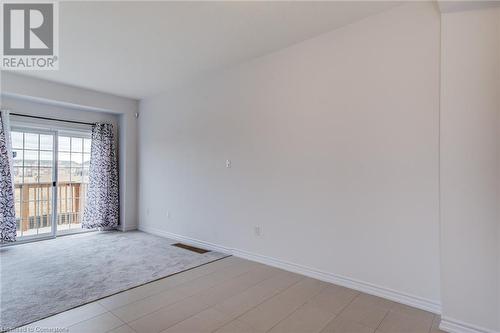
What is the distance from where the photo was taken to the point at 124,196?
583 cm

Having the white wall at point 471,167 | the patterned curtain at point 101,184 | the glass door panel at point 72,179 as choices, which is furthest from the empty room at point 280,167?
the patterned curtain at point 101,184

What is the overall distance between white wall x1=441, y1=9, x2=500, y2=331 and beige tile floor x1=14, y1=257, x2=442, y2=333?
0.38 metres

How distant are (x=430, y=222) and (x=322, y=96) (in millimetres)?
1662

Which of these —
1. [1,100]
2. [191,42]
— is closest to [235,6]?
[191,42]

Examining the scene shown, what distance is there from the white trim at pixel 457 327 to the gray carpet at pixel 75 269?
262 centimetres

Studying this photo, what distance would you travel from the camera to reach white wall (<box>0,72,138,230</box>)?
450 cm

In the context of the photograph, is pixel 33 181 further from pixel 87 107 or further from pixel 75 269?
pixel 75 269

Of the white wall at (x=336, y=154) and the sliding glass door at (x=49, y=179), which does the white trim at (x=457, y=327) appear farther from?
the sliding glass door at (x=49, y=179)

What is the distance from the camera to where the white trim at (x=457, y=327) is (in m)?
2.07

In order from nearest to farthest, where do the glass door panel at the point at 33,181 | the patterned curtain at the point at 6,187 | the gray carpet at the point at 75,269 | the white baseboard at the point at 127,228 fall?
the gray carpet at the point at 75,269, the patterned curtain at the point at 6,187, the glass door panel at the point at 33,181, the white baseboard at the point at 127,228

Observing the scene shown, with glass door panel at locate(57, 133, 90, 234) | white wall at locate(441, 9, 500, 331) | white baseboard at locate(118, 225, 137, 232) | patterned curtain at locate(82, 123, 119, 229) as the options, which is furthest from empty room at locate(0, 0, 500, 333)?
white baseboard at locate(118, 225, 137, 232)

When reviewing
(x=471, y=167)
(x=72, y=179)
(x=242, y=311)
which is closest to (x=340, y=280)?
(x=242, y=311)

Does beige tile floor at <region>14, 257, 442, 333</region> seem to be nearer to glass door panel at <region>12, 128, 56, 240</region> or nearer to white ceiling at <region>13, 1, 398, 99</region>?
white ceiling at <region>13, 1, 398, 99</region>

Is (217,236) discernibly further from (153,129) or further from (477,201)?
(477,201)
